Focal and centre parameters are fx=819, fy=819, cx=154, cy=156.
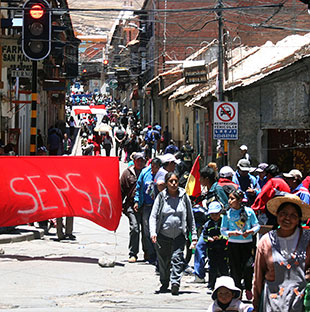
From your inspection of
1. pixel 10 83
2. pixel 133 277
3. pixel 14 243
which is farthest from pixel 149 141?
pixel 133 277

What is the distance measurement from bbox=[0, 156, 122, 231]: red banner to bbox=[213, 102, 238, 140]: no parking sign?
8.74 metres

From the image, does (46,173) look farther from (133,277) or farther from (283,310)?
(283,310)

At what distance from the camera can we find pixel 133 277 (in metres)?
11.7

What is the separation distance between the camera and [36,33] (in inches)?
657

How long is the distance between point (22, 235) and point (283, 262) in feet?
31.0

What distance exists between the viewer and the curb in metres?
14.6

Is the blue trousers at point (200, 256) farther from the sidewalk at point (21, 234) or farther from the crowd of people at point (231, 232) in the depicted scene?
the sidewalk at point (21, 234)

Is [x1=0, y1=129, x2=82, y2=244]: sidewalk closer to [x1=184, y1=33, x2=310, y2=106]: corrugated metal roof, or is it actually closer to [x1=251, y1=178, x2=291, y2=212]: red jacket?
[x1=251, y1=178, x2=291, y2=212]: red jacket

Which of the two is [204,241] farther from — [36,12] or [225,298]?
[36,12]

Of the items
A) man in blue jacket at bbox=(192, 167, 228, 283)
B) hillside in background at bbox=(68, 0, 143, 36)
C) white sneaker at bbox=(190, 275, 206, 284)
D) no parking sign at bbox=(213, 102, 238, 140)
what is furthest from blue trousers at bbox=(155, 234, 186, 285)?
hillside in background at bbox=(68, 0, 143, 36)

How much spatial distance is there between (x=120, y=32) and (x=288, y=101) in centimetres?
10386

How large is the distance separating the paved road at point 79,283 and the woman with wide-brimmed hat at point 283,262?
10.9 ft

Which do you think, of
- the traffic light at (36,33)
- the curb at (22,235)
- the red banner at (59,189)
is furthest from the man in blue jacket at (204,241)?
the traffic light at (36,33)

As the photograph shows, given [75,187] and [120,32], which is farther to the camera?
[120,32]
